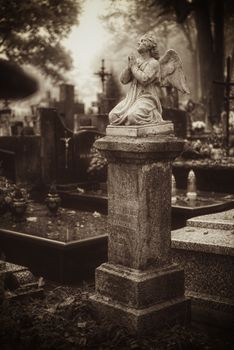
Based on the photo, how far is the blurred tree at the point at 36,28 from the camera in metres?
28.4

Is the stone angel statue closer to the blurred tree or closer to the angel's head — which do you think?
the angel's head

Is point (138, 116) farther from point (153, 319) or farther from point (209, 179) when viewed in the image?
point (209, 179)

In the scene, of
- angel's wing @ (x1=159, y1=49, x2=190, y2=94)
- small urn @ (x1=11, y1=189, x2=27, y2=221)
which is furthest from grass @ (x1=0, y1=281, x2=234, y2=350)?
small urn @ (x1=11, y1=189, x2=27, y2=221)

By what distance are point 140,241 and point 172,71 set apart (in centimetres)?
201

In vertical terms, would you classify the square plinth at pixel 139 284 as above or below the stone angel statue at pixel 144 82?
below

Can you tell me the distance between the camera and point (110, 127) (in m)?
6.17

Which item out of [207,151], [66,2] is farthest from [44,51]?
[207,151]

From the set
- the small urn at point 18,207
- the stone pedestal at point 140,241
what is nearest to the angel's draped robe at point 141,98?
the stone pedestal at point 140,241

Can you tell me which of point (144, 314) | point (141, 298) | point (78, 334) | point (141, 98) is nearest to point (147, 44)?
point (141, 98)

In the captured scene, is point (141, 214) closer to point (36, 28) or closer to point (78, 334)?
point (78, 334)

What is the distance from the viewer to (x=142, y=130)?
588cm

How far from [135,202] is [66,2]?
27.1m

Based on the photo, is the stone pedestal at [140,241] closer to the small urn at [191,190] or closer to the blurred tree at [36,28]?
Answer: the small urn at [191,190]

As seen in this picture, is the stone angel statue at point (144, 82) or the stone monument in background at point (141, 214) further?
the stone angel statue at point (144, 82)
